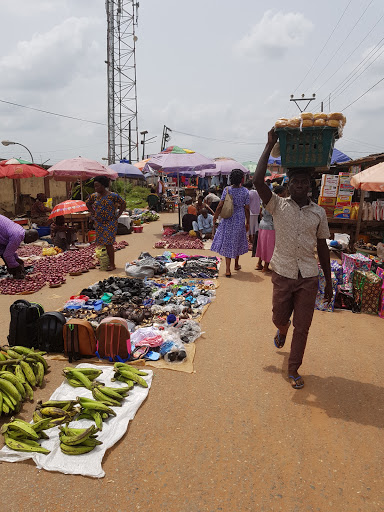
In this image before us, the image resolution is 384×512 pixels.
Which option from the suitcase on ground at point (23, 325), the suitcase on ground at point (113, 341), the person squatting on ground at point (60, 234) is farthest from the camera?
the person squatting on ground at point (60, 234)

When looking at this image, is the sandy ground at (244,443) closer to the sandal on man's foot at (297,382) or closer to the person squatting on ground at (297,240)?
the sandal on man's foot at (297,382)

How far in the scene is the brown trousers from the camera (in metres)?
3.34

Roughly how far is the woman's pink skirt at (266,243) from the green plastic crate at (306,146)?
12.7 feet

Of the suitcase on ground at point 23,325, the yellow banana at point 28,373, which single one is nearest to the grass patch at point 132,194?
the suitcase on ground at point 23,325

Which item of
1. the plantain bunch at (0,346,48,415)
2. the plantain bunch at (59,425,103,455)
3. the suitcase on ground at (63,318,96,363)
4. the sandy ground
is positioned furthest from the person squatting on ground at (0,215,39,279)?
the plantain bunch at (59,425,103,455)

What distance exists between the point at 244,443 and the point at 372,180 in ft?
18.8

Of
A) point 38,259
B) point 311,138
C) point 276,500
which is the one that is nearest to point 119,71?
point 38,259

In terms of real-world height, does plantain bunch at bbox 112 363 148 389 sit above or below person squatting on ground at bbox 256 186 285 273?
below

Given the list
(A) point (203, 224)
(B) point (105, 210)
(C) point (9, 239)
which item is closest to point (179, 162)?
(A) point (203, 224)

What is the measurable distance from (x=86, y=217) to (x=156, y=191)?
14588mm

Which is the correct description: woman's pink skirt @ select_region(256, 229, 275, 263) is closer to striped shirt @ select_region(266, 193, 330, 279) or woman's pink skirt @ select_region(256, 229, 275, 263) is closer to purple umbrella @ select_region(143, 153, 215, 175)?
striped shirt @ select_region(266, 193, 330, 279)

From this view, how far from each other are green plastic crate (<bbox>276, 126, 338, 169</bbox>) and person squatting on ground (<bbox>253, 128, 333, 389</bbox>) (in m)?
0.08

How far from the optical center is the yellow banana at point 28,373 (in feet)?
11.4

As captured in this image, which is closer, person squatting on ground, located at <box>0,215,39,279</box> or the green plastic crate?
the green plastic crate
